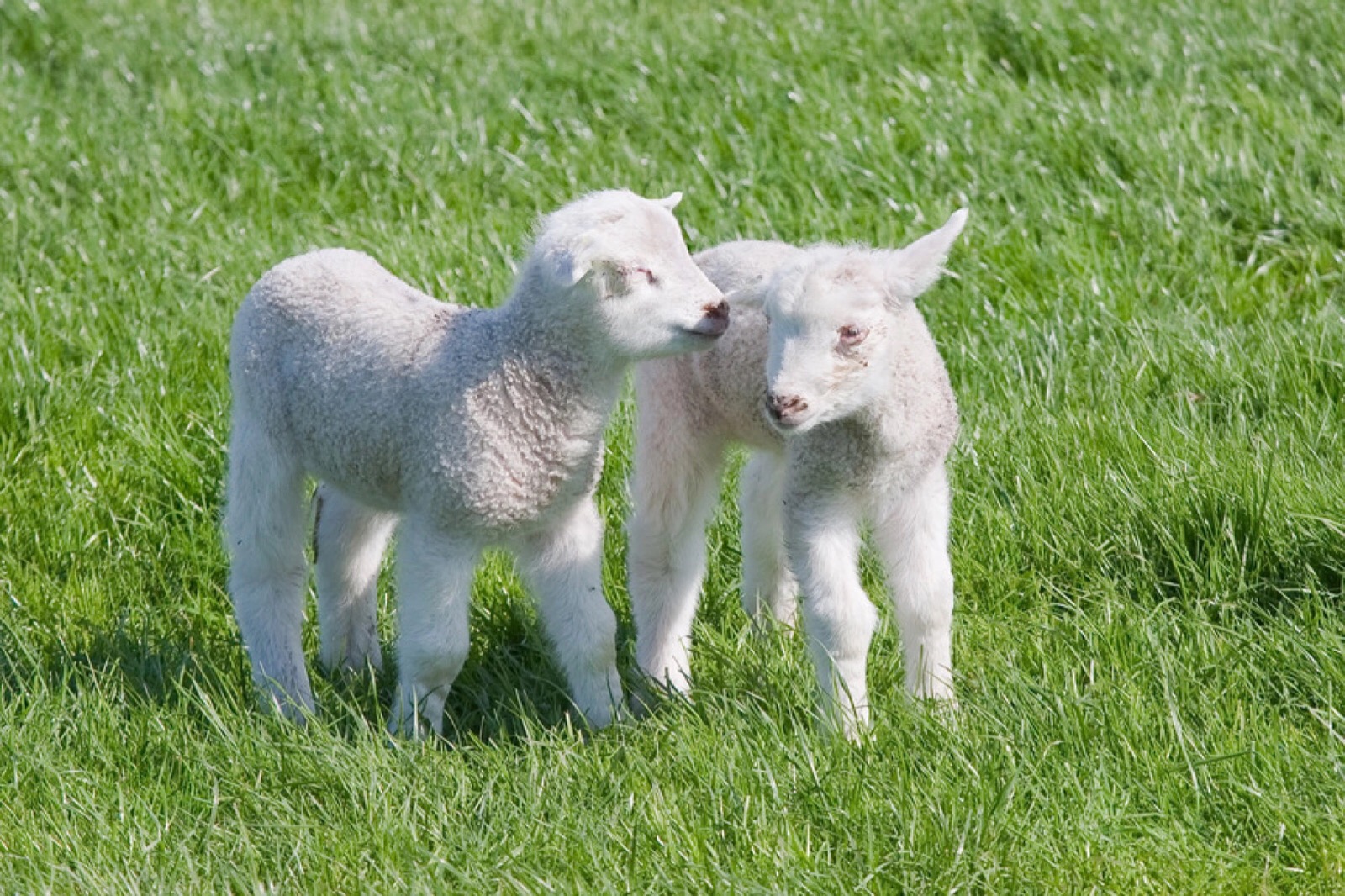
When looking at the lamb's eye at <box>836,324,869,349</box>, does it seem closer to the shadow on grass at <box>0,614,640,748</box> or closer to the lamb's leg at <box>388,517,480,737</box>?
the lamb's leg at <box>388,517,480,737</box>

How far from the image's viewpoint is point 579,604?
182 inches

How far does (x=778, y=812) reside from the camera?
396 centimetres

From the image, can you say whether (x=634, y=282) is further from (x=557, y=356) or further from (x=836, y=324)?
(x=836, y=324)

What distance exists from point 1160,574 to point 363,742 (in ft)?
7.14

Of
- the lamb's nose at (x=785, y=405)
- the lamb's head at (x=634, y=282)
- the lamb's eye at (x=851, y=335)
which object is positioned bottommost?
the lamb's nose at (x=785, y=405)

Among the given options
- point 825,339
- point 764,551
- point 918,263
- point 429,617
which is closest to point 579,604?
point 429,617

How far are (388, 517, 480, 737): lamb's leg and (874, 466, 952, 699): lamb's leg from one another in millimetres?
1024

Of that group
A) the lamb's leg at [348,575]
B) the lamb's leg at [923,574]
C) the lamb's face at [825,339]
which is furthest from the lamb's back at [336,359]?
the lamb's leg at [923,574]

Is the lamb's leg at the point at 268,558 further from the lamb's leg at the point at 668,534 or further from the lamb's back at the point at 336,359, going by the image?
the lamb's leg at the point at 668,534

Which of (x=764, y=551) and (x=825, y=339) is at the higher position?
(x=825, y=339)

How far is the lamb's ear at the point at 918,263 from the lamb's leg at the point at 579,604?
0.96 meters

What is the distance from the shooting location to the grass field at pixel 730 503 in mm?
3973

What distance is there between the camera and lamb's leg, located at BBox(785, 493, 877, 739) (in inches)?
172

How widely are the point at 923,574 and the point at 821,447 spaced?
424 millimetres
